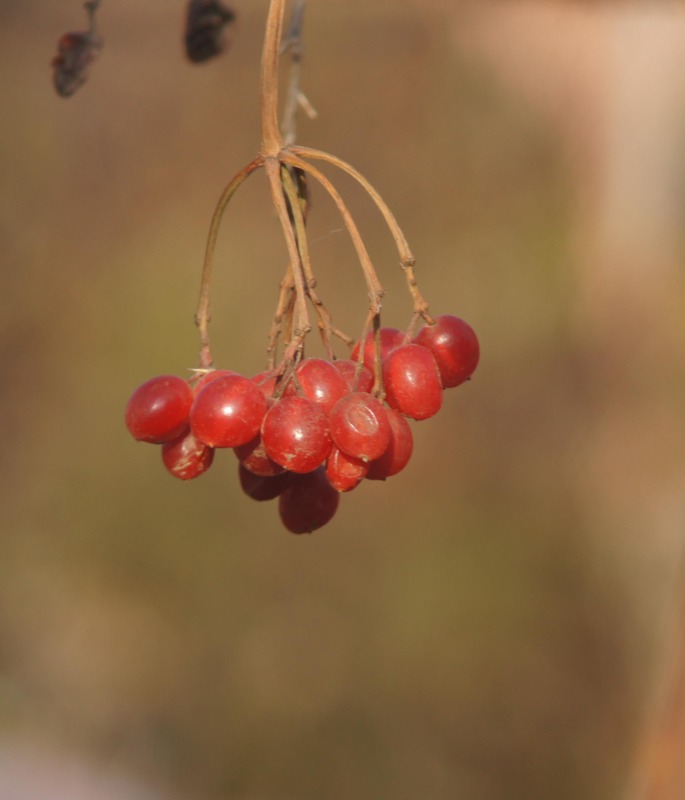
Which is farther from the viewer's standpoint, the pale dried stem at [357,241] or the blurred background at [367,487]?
the blurred background at [367,487]

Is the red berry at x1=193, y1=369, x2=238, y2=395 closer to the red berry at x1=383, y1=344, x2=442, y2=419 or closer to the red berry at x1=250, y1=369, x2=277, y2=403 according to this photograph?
the red berry at x1=250, y1=369, x2=277, y2=403

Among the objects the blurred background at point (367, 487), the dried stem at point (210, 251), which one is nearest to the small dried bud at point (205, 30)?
the dried stem at point (210, 251)

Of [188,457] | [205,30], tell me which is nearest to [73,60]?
[205,30]

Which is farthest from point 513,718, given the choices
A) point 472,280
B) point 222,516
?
point 472,280

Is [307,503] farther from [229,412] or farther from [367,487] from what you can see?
[367,487]

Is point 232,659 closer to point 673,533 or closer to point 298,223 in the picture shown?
point 673,533

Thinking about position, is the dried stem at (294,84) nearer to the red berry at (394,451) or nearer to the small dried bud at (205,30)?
the small dried bud at (205,30)

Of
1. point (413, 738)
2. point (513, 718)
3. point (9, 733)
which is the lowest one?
point (9, 733)
